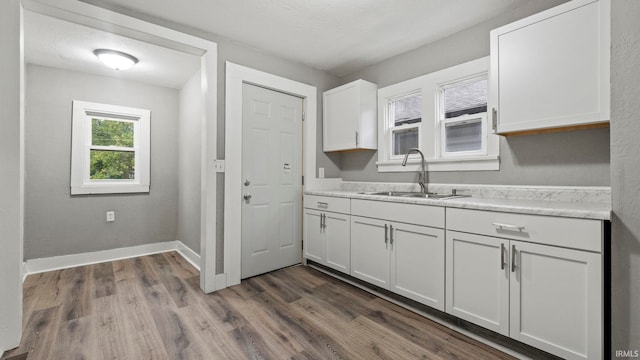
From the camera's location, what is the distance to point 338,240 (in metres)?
2.88

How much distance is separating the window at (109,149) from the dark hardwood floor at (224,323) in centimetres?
125

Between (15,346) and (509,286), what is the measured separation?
311cm

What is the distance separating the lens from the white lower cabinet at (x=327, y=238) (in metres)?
2.80

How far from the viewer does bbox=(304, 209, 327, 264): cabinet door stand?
3.09m

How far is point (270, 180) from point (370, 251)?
135 centimetres

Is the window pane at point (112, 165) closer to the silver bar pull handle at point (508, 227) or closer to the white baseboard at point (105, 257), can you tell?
the white baseboard at point (105, 257)

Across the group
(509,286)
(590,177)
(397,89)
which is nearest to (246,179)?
(397,89)

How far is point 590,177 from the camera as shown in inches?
75.5

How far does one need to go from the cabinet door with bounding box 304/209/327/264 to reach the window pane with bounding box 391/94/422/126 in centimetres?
140

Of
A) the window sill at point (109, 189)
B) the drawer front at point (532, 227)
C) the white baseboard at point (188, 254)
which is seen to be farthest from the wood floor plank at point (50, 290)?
the drawer front at point (532, 227)

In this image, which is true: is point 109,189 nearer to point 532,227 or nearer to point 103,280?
Answer: point 103,280

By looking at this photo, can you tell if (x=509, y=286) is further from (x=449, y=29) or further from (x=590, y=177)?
(x=449, y=29)

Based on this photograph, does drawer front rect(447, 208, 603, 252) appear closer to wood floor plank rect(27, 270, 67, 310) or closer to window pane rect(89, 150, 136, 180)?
wood floor plank rect(27, 270, 67, 310)

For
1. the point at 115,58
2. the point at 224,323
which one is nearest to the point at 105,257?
the point at 115,58
